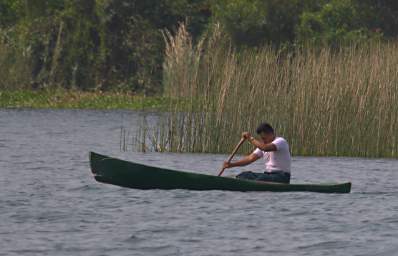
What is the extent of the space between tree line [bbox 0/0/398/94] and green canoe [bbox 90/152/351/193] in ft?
83.6

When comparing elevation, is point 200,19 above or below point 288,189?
above

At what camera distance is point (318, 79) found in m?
26.6

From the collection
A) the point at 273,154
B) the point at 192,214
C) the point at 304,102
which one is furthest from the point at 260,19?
the point at 192,214

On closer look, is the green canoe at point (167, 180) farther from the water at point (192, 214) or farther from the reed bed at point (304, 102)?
the reed bed at point (304, 102)

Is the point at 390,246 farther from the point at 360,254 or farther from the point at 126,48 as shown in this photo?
the point at 126,48

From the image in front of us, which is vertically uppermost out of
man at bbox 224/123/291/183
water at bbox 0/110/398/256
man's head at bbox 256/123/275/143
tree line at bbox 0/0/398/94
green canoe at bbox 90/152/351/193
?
tree line at bbox 0/0/398/94

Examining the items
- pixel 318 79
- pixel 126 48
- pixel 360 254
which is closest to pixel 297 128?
pixel 318 79

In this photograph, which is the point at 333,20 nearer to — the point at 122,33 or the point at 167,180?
the point at 122,33

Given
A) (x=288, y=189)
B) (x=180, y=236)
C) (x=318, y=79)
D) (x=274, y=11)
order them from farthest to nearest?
(x=274, y=11), (x=318, y=79), (x=288, y=189), (x=180, y=236)

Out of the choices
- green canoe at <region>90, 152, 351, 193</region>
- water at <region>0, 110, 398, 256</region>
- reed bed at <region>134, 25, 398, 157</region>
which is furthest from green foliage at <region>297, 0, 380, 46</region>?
green canoe at <region>90, 152, 351, 193</region>

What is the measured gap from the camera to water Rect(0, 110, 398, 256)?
54.0 ft

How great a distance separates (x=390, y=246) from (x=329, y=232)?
4.33 feet

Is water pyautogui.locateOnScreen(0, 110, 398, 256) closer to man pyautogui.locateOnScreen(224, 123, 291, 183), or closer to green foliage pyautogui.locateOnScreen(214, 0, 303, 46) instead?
man pyautogui.locateOnScreen(224, 123, 291, 183)

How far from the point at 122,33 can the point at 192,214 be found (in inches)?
1326
